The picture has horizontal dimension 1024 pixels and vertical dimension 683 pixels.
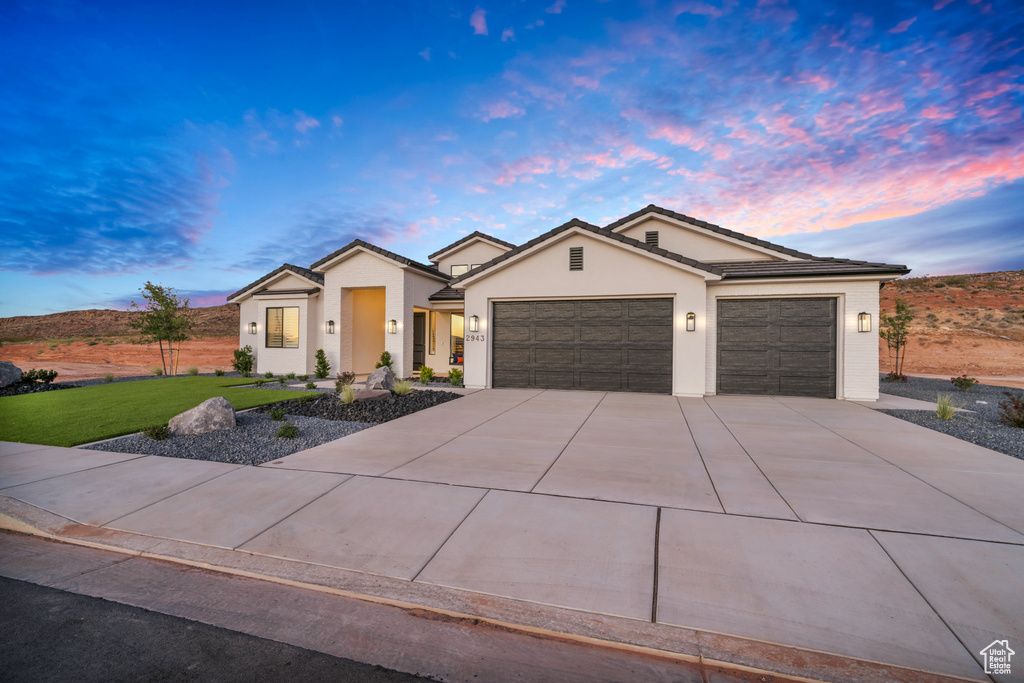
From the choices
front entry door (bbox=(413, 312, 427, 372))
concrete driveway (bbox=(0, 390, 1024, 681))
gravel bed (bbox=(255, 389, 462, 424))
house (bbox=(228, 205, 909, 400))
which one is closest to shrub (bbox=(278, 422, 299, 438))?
concrete driveway (bbox=(0, 390, 1024, 681))

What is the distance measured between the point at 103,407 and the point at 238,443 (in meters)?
5.54

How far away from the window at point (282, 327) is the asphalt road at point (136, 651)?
594 inches

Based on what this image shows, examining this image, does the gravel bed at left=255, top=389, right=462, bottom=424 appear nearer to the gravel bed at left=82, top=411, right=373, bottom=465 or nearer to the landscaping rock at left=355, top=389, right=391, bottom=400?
the landscaping rock at left=355, top=389, right=391, bottom=400

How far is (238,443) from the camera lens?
650cm

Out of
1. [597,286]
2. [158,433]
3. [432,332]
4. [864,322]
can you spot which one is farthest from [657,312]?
[158,433]

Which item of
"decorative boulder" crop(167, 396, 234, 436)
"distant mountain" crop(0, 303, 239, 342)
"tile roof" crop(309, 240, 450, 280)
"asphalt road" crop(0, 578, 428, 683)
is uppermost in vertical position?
"tile roof" crop(309, 240, 450, 280)

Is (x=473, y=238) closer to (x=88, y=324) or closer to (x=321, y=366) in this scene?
(x=321, y=366)

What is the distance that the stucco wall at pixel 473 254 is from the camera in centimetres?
1940

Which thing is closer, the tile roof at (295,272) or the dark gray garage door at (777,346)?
the dark gray garage door at (777,346)

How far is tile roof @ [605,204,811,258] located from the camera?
45.5ft

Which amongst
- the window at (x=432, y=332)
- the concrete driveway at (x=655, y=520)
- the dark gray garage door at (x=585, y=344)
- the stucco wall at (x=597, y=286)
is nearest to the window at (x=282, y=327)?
the window at (x=432, y=332)

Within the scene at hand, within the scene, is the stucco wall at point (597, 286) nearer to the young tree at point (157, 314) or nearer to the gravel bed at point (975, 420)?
the gravel bed at point (975, 420)

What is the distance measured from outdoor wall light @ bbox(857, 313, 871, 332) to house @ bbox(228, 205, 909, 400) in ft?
0.11

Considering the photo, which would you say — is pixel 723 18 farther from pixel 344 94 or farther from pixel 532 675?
pixel 532 675
